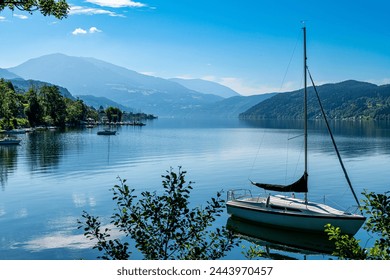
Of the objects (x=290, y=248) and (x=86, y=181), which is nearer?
(x=290, y=248)

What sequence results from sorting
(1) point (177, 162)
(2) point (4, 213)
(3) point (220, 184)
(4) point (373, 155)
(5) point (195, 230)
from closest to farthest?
(5) point (195, 230)
(2) point (4, 213)
(3) point (220, 184)
(1) point (177, 162)
(4) point (373, 155)

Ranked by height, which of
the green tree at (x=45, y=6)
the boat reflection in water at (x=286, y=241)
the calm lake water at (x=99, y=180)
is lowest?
the boat reflection in water at (x=286, y=241)

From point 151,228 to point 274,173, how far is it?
40.9m

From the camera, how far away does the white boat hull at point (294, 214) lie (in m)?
21.4

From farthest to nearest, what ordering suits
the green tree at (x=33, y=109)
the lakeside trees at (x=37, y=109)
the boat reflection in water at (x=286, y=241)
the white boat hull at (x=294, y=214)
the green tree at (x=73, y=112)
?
the green tree at (x=73, y=112)
the green tree at (x=33, y=109)
the lakeside trees at (x=37, y=109)
the white boat hull at (x=294, y=214)
the boat reflection in water at (x=286, y=241)

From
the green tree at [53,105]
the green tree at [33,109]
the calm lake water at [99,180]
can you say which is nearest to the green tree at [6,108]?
the green tree at [33,109]

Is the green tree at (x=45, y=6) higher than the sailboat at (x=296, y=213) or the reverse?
higher

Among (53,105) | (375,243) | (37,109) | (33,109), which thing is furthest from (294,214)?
(53,105)

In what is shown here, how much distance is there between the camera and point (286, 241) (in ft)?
71.6

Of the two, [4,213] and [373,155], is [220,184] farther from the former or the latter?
[373,155]

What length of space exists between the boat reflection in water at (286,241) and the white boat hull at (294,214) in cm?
35

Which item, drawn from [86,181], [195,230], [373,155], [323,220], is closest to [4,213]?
[86,181]

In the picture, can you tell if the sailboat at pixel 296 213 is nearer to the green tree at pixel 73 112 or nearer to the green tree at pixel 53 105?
the green tree at pixel 53 105

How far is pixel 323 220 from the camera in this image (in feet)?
71.3
